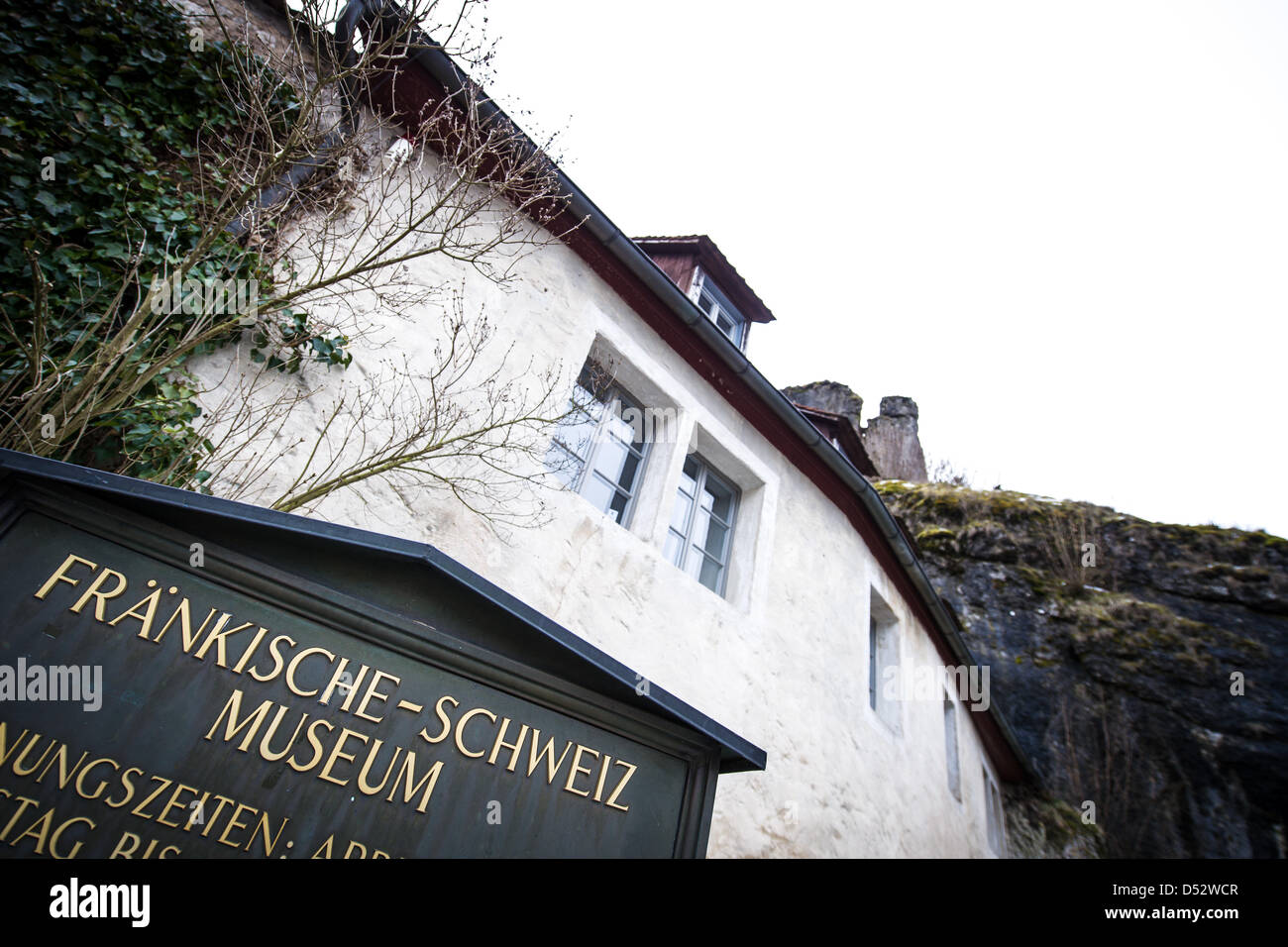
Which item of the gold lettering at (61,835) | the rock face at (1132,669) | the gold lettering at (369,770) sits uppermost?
the rock face at (1132,669)

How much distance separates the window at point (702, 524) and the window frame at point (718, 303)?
2.63 m

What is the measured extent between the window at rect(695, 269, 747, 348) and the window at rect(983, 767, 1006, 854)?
332 inches

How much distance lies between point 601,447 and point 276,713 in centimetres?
371

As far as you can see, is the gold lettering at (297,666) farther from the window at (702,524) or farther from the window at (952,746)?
the window at (952,746)

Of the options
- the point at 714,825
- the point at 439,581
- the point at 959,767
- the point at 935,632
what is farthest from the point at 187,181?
the point at 959,767

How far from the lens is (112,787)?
1958mm

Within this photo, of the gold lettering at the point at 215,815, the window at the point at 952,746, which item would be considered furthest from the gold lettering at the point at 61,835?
the window at the point at 952,746

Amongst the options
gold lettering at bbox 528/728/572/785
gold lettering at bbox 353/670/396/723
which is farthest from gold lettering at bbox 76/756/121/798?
gold lettering at bbox 528/728/572/785

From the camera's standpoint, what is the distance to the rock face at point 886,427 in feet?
76.8

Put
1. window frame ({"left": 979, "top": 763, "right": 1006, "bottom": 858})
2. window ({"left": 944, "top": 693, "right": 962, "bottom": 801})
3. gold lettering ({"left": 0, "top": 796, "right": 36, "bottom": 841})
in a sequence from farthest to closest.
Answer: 1. window frame ({"left": 979, "top": 763, "right": 1006, "bottom": 858})
2. window ({"left": 944, "top": 693, "right": 962, "bottom": 801})
3. gold lettering ({"left": 0, "top": 796, "right": 36, "bottom": 841})

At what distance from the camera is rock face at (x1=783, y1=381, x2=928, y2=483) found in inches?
922

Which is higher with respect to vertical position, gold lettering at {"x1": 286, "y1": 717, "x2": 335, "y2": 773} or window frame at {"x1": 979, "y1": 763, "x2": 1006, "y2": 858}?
window frame at {"x1": 979, "y1": 763, "x2": 1006, "y2": 858}

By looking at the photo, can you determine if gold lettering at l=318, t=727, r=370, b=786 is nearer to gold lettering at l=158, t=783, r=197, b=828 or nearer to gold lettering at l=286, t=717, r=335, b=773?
gold lettering at l=286, t=717, r=335, b=773

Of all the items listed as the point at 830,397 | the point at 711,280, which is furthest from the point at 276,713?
the point at 830,397
